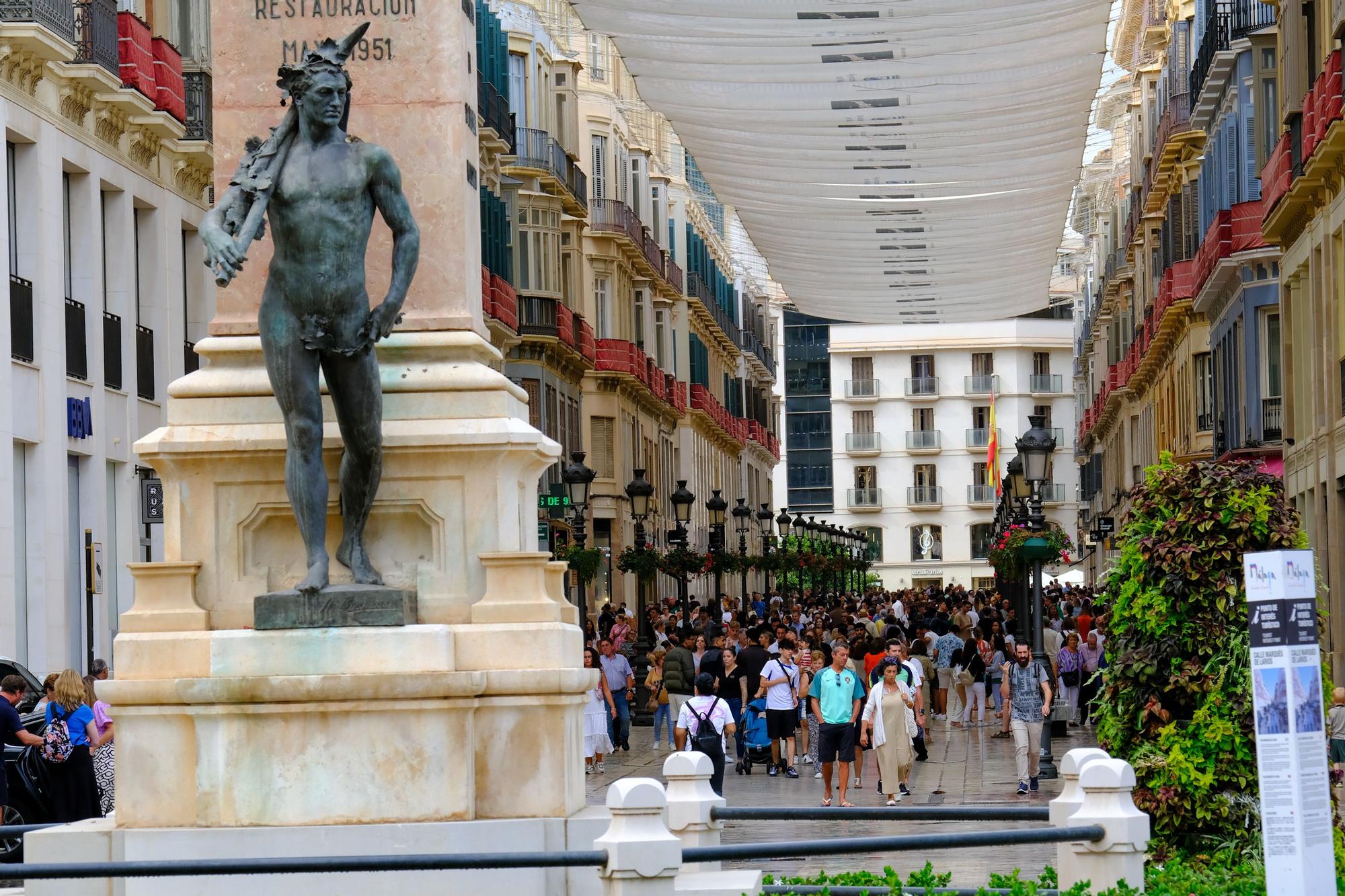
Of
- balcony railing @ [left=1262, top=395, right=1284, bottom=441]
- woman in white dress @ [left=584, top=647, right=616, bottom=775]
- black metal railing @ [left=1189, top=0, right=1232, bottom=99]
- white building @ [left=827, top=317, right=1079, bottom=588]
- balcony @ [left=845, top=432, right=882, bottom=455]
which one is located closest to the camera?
woman in white dress @ [left=584, top=647, right=616, bottom=775]

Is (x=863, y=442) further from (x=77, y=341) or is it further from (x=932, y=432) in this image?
(x=77, y=341)

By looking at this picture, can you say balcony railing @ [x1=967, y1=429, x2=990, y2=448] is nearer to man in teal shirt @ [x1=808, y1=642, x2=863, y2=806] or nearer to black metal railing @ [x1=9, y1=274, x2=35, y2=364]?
black metal railing @ [x1=9, y1=274, x2=35, y2=364]

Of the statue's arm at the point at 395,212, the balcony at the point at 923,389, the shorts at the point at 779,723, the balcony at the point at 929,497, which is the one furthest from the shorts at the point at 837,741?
the balcony at the point at 923,389

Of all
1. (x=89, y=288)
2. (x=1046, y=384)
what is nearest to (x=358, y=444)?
(x=89, y=288)

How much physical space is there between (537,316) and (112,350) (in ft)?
86.4

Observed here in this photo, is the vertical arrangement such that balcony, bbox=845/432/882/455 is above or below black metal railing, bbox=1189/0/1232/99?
below

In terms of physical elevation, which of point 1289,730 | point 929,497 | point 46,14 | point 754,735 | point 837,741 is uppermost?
point 46,14

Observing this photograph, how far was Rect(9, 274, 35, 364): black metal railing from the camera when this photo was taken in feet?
85.1

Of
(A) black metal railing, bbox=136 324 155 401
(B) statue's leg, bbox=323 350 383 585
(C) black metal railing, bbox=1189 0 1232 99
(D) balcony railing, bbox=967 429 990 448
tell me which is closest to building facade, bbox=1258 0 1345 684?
(C) black metal railing, bbox=1189 0 1232 99

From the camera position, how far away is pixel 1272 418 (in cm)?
4256

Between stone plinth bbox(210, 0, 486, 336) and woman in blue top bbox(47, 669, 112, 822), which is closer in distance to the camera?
stone plinth bbox(210, 0, 486, 336)

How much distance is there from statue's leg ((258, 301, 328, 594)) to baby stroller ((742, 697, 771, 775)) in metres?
16.8

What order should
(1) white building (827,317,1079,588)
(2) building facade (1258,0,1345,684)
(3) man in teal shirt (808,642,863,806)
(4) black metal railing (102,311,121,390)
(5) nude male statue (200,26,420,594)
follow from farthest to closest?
(1) white building (827,317,1079,588) → (2) building facade (1258,0,1345,684) → (4) black metal railing (102,311,121,390) → (3) man in teal shirt (808,642,863,806) → (5) nude male statue (200,26,420,594)

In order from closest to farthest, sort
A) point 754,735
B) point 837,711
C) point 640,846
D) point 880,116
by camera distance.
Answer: point 640,846, point 837,711, point 754,735, point 880,116
